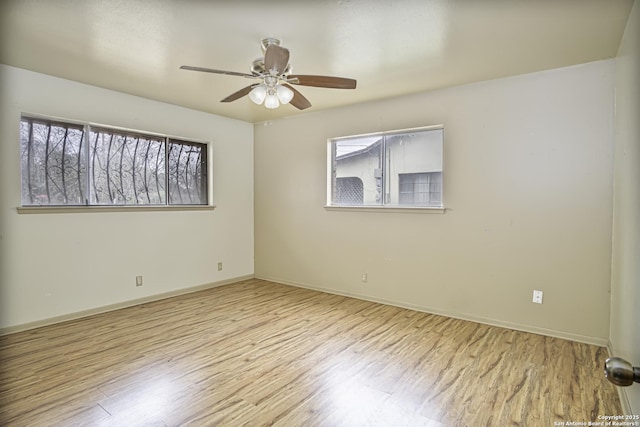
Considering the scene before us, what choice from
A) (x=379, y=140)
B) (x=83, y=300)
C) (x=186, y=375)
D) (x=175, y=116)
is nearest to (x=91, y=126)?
(x=175, y=116)

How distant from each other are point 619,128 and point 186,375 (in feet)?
11.9

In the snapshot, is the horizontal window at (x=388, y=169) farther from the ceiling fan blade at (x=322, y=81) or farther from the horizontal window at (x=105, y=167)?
the horizontal window at (x=105, y=167)

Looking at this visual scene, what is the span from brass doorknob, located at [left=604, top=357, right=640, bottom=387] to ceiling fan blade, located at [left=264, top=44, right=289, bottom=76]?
2.05 meters

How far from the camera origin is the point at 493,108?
329 centimetres

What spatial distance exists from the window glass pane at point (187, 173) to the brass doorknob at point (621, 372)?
4.47 metres

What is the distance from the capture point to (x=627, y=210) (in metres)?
2.10

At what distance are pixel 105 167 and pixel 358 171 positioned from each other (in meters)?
2.96

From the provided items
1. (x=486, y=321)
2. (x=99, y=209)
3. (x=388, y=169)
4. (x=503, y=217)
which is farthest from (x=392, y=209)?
(x=99, y=209)

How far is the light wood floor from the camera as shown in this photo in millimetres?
1941

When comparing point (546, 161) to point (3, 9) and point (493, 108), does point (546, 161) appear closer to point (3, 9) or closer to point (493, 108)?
point (493, 108)

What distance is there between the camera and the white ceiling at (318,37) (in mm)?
2084

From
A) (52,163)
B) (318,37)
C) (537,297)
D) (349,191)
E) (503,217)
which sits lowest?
(537,297)

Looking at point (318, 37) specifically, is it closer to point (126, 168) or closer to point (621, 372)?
Answer: point (621, 372)

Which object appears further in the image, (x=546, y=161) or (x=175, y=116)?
(x=175, y=116)
